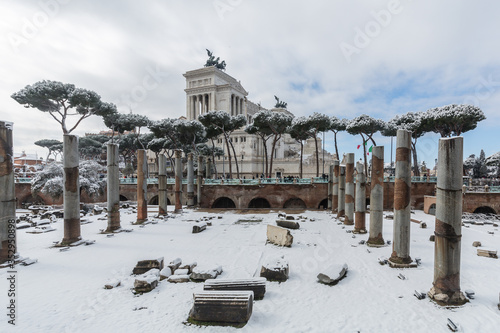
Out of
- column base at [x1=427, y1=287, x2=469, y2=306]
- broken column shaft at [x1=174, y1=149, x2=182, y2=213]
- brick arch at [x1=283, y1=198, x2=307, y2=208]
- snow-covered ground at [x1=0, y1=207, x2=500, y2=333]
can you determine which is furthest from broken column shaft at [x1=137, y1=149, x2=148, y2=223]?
column base at [x1=427, y1=287, x2=469, y2=306]

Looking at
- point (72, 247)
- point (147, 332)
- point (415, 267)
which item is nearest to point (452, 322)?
point (415, 267)

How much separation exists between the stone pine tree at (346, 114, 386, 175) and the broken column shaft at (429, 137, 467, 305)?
24.0 meters

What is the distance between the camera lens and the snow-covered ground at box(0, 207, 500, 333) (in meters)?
5.20

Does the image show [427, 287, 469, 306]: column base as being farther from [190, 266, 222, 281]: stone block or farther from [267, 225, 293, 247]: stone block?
[190, 266, 222, 281]: stone block

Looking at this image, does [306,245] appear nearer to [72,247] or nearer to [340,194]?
[340,194]

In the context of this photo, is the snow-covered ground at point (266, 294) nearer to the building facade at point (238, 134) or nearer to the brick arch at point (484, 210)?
the brick arch at point (484, 210)

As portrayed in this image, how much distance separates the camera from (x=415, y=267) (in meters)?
8.09

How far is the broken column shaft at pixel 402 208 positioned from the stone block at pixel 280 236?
380cm

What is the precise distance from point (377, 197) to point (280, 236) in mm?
4325

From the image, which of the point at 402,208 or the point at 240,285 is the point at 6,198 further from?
the point at 402,208

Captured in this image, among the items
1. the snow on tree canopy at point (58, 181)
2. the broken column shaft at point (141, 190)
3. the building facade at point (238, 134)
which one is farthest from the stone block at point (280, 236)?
the building facade at point (238, 134)

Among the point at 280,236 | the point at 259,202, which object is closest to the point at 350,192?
the point at 280,236

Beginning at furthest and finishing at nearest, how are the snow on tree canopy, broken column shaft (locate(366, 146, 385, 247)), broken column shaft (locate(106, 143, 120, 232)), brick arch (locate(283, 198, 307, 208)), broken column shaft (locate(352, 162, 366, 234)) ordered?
brick arch (locate(283, 198, 307, 208))
the snow on tree canopy
broken column shaft (locate(106, 143, 120, 232))
broken column shaft (locate(352, 162, 366, 234))
broken column shaft (locate(366, 146, 385, 247))

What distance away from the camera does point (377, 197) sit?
10.5 m
